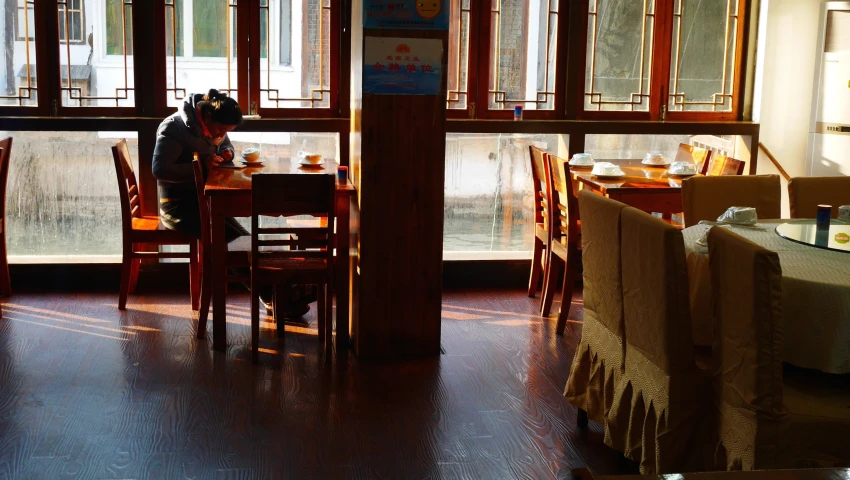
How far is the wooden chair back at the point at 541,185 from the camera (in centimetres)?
506

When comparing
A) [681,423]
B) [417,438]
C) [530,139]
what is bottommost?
[417,438]

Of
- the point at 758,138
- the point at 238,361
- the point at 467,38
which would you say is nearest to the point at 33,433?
the point at 238,361

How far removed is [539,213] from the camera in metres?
5.46

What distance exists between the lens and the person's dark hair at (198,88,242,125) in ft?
15.7

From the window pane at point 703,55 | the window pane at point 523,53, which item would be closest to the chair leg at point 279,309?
the window pane at point 523,53

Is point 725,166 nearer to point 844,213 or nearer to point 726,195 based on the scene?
point 726,195

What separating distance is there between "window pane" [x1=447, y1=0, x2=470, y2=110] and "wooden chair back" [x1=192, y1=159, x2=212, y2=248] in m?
1.80

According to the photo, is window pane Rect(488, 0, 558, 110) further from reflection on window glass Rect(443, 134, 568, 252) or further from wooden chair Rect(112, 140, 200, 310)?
wooden chair Rect(112, 140, 200, 310)

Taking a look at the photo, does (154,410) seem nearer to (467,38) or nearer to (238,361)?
(238,361)

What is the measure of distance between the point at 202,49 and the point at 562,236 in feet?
7.67

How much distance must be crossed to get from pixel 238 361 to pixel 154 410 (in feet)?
2.20

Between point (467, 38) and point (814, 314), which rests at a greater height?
point (467, 38)

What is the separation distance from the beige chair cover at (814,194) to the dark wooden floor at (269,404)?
4.16 ft

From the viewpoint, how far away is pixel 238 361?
14.2 feet
